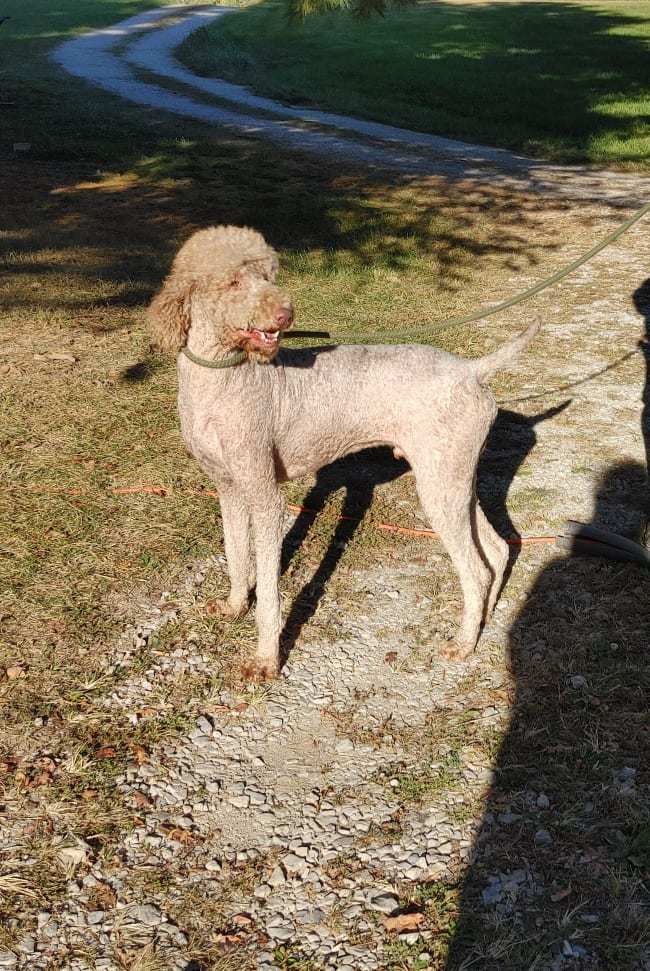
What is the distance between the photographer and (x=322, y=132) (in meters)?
18.1

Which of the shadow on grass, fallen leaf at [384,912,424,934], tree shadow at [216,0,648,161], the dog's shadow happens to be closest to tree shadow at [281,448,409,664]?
the dog's shadow

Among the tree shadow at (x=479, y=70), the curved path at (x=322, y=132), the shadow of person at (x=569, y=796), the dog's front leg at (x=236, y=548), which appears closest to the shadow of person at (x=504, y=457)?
the shadow of person at (x=569, y=796)

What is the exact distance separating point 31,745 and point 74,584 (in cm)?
117

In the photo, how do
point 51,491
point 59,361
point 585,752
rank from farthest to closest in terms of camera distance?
point 59,361 < point 51,491 < point 585,752

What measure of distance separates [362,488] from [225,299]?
2.55 m

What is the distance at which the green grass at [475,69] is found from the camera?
740 inches

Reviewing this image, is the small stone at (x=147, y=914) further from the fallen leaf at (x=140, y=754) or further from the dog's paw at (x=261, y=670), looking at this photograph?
the dog's paw at (x=261, y=670)

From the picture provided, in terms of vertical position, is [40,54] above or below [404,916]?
above

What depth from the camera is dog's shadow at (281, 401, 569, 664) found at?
4.68 metres

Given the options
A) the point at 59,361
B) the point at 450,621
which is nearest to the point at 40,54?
the point at 59,361

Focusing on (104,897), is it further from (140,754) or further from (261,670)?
(261,670)

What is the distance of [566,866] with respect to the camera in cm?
306

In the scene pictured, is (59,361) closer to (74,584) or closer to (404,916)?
(74,584)

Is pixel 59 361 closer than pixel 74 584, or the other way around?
pixel 74 584
